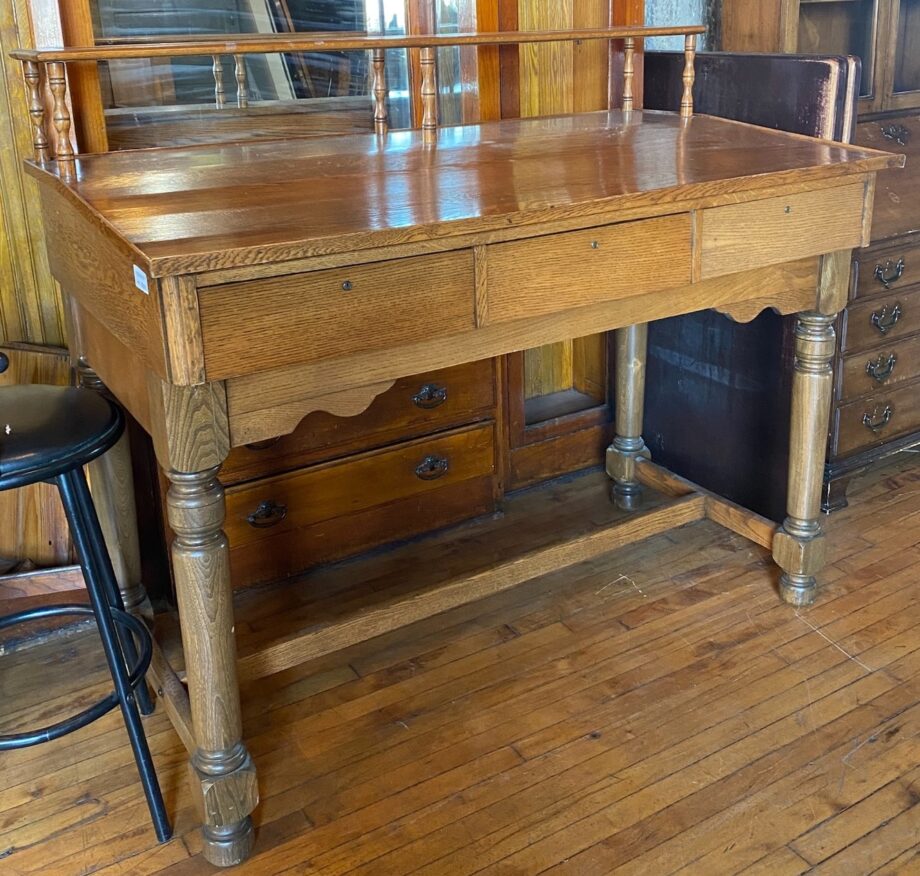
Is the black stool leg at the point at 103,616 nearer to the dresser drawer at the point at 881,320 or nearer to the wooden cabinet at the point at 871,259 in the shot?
the wooden cabinet at the point at 871,259

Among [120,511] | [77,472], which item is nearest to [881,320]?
[120,511]

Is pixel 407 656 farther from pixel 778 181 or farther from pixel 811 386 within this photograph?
pixel 778 181

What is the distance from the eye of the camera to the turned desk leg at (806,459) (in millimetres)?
2258

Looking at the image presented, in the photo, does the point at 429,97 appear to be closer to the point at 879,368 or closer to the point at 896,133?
the point at 896,133

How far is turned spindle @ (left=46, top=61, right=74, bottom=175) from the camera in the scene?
6.30ft

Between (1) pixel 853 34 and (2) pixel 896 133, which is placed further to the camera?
(1) pixel 853 34

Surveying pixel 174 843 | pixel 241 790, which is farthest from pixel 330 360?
pixel 174 843

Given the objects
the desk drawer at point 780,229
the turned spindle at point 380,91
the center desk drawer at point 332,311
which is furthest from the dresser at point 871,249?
the center desk drawer at point 332,311

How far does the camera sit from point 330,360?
1.61 m

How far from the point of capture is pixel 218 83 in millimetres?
2229

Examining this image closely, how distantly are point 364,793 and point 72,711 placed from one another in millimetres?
666

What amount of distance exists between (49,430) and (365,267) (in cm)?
56

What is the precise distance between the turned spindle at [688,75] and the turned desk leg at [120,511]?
1471mm

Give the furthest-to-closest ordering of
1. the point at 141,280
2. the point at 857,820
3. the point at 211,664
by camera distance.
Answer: the point at 857,820 → the point at 211,664 → the point at 141,280
